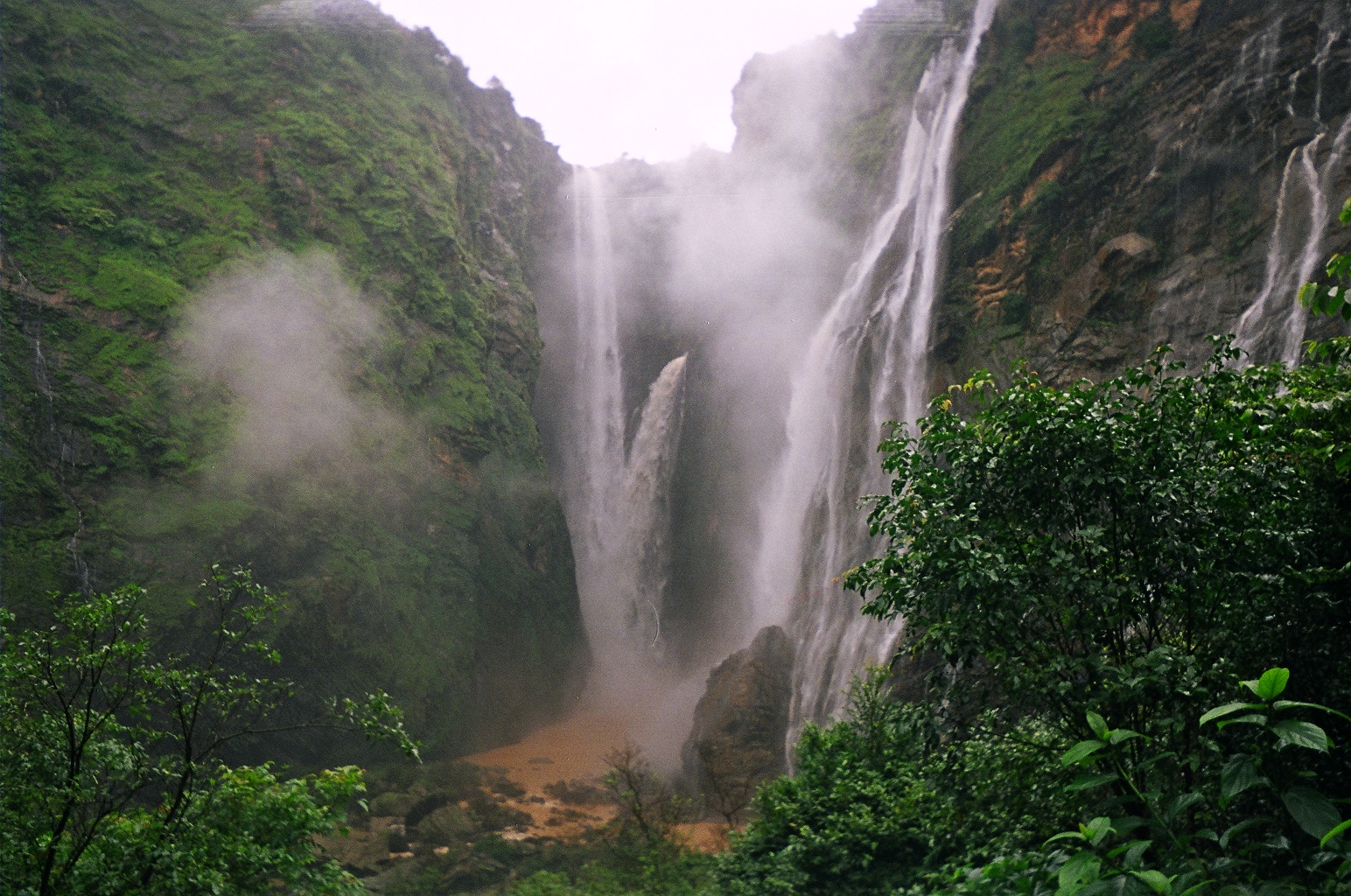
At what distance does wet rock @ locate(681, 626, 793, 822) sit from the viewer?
19.5 meters

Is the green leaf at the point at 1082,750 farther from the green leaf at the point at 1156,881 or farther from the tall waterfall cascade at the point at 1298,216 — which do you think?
the tall waterfall cascade at the point at 1298,216

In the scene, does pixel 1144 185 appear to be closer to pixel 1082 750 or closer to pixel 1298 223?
pixel 1298 223

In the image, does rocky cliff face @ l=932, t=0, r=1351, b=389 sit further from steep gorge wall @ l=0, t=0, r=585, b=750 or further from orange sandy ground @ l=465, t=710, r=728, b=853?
steep gorge wall @ l=0, t=0, r=585, b=750

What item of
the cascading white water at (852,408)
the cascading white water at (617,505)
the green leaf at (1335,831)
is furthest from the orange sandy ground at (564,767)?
the green leaf at (1335,831)

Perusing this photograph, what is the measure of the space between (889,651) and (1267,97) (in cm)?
1315

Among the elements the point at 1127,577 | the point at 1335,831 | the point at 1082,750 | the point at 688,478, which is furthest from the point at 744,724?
the point at 1335,831

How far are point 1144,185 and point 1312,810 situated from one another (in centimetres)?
1987

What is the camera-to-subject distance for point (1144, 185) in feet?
61.3

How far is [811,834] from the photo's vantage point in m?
9.04

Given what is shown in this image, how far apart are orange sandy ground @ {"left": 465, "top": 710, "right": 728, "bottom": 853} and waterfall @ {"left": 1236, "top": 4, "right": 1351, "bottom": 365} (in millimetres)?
13283

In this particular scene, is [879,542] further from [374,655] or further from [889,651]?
[374,655]

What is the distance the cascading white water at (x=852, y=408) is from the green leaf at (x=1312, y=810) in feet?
53.8

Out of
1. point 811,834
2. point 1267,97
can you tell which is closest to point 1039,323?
point 1267,97

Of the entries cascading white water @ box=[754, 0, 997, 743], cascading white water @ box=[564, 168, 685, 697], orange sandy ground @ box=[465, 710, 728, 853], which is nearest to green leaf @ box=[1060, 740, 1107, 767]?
orange sandy ground @ box=[465, 710, 728, 853]
